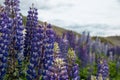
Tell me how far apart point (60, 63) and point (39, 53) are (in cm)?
236

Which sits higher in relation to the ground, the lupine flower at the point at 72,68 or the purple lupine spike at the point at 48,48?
the purple lupine spike at the point at 48,48

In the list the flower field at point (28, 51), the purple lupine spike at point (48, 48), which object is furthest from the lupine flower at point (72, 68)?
the purple lupine spike at point (48, 48)

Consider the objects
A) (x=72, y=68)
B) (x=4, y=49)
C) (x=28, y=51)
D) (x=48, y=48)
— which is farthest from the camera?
(x=28, y=51)

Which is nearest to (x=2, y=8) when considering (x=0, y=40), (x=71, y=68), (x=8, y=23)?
(x=8, y=23)

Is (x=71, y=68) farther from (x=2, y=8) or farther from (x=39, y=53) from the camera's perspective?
(x=2, y=8)

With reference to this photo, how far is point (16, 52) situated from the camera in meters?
12.9

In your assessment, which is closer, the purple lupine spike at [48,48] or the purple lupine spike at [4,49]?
the purple lupine spike at [48,48]

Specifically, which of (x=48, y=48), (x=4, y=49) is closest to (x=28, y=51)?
(x=4, y=49)

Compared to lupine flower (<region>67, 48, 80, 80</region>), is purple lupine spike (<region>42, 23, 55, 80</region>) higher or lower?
higher

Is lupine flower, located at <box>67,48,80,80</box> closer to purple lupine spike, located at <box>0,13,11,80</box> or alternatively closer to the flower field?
the flower field

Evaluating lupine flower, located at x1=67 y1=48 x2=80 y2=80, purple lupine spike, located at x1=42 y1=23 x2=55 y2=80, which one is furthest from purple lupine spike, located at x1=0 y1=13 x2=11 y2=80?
lupine flower, located at x1=67 y1=48 x2=80 y2=80

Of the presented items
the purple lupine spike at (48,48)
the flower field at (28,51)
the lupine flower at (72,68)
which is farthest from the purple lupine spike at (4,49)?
the lupine flower at (72,68)

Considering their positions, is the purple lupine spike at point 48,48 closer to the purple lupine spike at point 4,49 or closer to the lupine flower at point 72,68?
the lupine flower at point 72,68

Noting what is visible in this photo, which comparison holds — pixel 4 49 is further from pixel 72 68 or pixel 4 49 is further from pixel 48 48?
pixel 72 68
